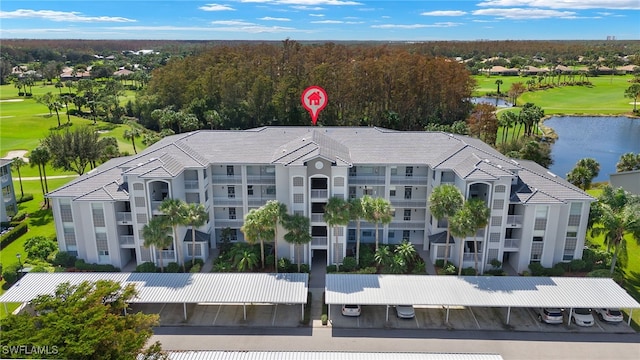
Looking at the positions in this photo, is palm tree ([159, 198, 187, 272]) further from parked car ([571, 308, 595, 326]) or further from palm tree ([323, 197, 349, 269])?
parked car ([571, 308, 595, 326])

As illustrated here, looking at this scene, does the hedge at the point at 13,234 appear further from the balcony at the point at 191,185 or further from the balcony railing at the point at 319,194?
the balcony railing at the point at 319,194

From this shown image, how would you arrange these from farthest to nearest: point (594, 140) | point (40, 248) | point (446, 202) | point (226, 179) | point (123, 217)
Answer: point (594, 140) → point (226, 179) → point (40, 248) → point (123, 217) → point (446, 202)

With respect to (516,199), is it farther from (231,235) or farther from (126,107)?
(126,107)

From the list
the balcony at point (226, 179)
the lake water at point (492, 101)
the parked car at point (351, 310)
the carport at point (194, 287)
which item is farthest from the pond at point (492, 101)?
the carport at point (194, 287)

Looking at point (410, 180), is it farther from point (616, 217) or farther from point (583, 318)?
point (583, 318)

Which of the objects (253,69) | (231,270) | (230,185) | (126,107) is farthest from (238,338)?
(126,107)

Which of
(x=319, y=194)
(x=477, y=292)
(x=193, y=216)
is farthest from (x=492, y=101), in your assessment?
(x=193, y=216)
